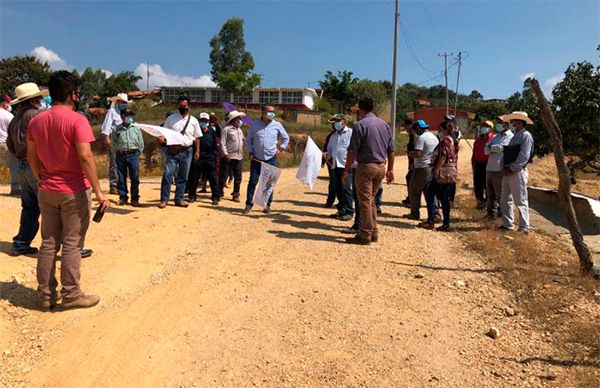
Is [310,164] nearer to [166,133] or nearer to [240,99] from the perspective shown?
[166,133]

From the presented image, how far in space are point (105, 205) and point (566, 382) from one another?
3.87 meters

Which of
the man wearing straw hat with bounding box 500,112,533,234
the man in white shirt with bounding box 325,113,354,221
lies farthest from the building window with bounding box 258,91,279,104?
the man wearing straw hat with bounding box 500,112,533,234

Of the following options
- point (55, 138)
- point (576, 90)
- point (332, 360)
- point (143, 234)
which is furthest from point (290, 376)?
point (576, 90)

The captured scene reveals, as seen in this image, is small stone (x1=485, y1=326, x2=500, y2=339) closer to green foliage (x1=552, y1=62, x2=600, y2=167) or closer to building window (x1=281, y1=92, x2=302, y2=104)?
green foliage (x1=552, y1=62, x2=600, y2=167)

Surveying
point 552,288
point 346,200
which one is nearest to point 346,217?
point 346,200

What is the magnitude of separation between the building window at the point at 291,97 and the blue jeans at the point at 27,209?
55645 mm

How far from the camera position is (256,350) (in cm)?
347

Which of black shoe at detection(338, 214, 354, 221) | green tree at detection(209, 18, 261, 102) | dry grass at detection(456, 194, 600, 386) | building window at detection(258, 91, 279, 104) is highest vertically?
green tree at detection(209, 18, 261, 102)

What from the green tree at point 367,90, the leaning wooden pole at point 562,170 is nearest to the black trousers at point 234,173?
the leaning wooden pole at point 562,170

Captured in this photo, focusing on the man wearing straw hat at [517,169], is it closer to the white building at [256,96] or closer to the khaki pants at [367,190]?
the khaki pants at [367,190]

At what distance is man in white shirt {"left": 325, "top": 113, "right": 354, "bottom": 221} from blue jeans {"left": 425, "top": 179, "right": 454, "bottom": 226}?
1.36 metres

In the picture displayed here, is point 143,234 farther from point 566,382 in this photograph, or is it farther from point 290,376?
point 566,382

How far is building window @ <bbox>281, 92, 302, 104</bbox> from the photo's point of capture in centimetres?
5941

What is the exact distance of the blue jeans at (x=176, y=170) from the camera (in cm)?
776
